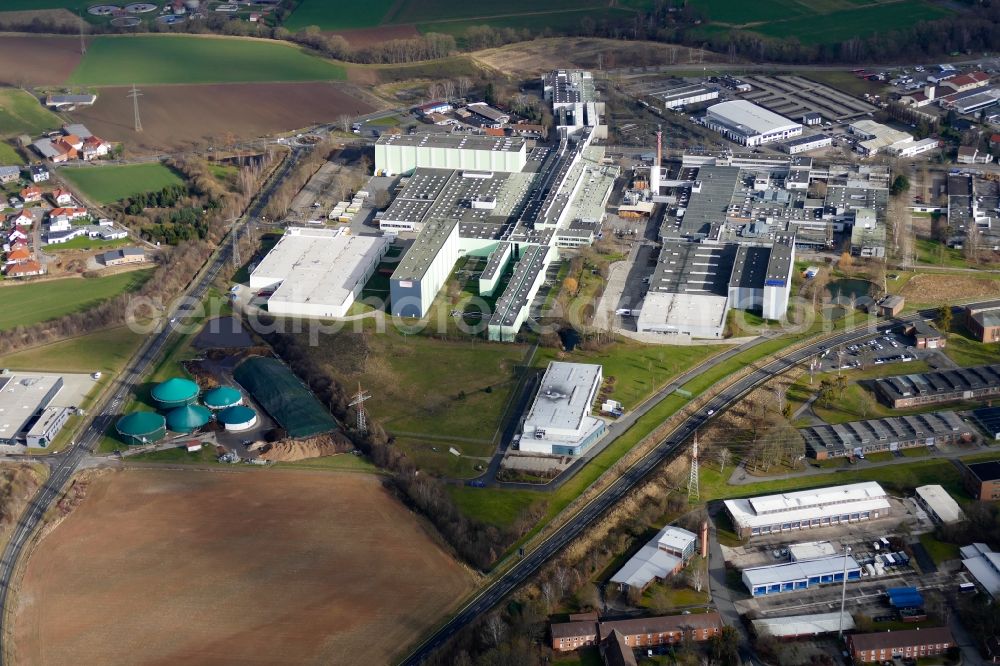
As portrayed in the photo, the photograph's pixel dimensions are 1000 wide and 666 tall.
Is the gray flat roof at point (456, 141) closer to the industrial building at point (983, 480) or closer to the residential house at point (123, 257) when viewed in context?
the residential house at point (123, 257)

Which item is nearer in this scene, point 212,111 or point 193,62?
point 212,111

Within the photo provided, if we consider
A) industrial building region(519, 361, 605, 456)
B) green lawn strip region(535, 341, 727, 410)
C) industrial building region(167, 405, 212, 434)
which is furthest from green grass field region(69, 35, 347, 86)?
industrial building region(519, 361, 605, 456)

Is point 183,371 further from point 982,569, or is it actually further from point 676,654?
point 982,569

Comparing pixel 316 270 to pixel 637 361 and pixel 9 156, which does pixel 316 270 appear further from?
pixel 9 156

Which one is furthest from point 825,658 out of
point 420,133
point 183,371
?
point 420,133

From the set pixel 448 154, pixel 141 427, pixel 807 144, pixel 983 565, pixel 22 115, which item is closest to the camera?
pixel 983 565

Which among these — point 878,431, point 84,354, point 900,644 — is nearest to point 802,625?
point 900,644

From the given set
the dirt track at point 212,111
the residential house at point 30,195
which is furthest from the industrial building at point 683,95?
the residential house at point 30,195
